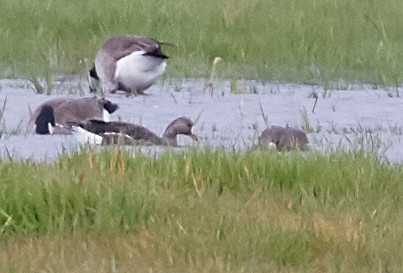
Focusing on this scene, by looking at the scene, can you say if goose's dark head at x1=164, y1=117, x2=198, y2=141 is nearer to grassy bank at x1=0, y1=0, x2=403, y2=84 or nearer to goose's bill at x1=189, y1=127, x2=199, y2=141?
goose's bill at x1=189, y1=127, x2=199, y2=141

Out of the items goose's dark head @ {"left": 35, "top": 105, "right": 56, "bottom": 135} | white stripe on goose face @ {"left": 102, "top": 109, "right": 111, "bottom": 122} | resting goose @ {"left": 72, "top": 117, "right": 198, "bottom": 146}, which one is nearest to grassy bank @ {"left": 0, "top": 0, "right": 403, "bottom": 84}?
white stripe on goose face @ {"left": 102, "top": 109, "right": 111, "bottom": 122}

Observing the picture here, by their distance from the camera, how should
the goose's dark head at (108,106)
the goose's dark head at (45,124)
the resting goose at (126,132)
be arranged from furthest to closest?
the goose's dark head at (108,106) < the goose's dark head at (45,124) < the resting goose at (126,132)

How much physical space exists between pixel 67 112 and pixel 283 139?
1.70 metres

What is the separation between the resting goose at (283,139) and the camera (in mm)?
6531

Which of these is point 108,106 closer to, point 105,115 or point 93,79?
point 105,115

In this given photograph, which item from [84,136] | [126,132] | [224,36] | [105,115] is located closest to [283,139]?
[126,132]

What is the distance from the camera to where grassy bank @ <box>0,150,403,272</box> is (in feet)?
13.9

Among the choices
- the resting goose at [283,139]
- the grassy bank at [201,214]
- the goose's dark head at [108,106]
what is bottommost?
the grassy bank at [201,214]

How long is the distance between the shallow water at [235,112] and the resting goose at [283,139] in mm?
105

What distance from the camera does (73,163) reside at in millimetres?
5551

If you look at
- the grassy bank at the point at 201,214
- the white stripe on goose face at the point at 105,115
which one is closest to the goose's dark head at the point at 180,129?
the white stripe on goose face at the point at 105,115

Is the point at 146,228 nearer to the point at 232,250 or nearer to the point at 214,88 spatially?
the point at 232,250

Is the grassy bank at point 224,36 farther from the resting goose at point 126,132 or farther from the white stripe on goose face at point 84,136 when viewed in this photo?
the resting goose at point 126,132

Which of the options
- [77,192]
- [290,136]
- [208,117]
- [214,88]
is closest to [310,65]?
[214,88]
